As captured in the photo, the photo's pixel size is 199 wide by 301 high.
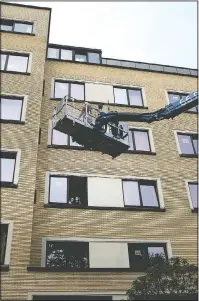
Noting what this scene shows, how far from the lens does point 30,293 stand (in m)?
13.1

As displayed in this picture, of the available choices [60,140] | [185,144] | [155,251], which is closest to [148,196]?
[155,251]

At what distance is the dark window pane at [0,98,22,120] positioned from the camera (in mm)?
18252

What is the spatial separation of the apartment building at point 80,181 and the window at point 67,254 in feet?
0.14

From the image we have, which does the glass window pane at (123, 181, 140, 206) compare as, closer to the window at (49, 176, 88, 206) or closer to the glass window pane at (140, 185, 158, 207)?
the glass window pane at (140, 185, 158, 207)

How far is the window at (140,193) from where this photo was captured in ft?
58.2

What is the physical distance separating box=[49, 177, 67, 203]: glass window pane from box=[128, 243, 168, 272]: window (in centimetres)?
397

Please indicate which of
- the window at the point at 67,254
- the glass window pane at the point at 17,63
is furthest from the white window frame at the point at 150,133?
the glass window pane at the point at 17,63

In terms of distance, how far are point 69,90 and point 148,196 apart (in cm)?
848

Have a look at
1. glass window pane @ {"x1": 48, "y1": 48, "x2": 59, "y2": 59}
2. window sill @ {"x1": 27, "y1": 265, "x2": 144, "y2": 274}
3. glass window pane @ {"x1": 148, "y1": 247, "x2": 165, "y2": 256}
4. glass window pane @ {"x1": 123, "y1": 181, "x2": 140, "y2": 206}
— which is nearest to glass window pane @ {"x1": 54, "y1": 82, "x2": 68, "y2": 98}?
glass window pane @ {"x1": 48, "y1": 48, "x2": 59, "y2": 59}

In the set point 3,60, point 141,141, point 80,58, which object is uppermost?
point 80,58

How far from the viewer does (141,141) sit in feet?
67.0

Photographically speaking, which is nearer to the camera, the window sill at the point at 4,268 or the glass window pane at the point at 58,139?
the window sill at the point at 4,268

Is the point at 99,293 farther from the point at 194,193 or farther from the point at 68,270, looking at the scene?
the point at 194,193

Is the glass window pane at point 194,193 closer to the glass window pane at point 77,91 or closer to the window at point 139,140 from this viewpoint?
the window at point 139,140
